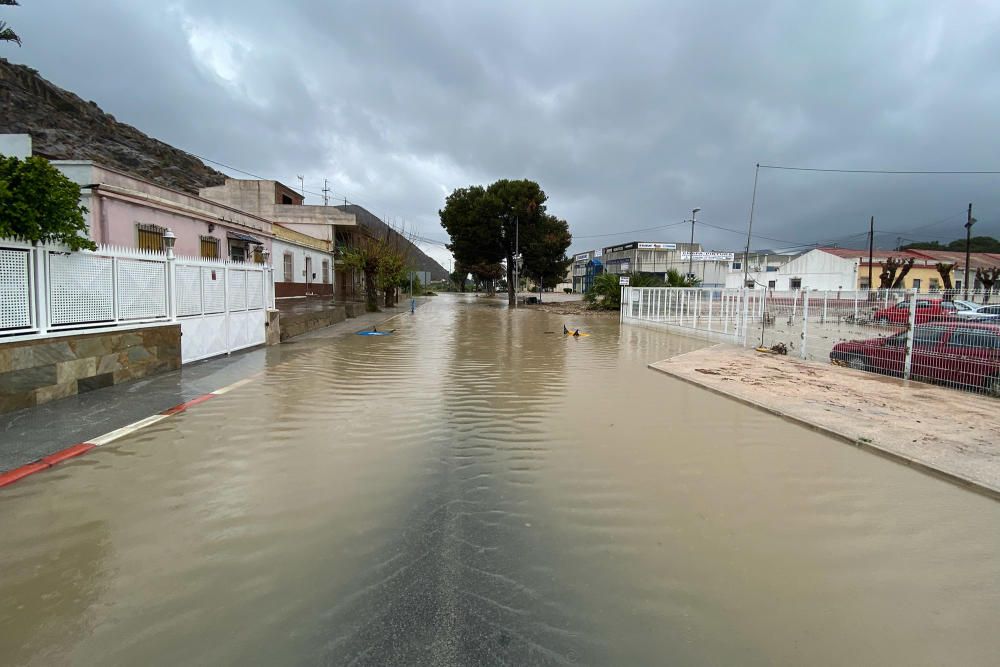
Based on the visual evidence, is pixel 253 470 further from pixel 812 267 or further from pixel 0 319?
pixel 812 267

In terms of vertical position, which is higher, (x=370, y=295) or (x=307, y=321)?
(x=370, y=295)

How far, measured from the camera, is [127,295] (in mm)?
8781

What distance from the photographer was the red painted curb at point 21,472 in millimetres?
4426

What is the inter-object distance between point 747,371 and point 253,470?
963 centimetres

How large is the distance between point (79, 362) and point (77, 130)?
85.8 m

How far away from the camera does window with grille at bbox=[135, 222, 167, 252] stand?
50.6 ft

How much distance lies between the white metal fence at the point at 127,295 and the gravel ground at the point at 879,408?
32.7 feet

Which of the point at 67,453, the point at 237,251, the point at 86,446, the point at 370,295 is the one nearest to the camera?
the point at 67,453

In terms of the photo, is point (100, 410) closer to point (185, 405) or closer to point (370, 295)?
point (185, 405)

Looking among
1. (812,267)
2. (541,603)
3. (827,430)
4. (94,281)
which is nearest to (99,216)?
(94,281)

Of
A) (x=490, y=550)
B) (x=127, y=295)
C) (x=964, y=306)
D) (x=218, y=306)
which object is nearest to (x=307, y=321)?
(x=218, y=306)

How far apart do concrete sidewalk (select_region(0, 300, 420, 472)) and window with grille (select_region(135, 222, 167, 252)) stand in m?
7.33

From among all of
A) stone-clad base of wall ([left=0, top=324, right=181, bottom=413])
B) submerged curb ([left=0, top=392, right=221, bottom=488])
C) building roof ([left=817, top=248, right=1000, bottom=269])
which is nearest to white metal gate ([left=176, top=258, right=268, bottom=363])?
stone-clad base of wall ([left=0, top=324, right=181, bottom=413])

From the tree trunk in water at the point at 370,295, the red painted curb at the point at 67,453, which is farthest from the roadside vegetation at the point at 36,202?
the tree trunk in water at the point at 370,295
